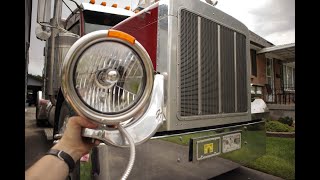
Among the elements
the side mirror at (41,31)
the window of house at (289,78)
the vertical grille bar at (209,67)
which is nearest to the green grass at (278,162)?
the window of house at (289,78)

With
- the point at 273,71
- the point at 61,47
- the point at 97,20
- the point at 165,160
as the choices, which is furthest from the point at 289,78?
the point at 61,47

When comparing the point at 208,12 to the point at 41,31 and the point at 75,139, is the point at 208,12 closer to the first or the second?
the point at 41,31

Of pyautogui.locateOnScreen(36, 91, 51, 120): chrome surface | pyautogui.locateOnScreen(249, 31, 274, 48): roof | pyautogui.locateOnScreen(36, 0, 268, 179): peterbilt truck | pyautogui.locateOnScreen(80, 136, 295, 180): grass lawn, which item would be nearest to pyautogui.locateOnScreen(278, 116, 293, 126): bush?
pyautogui.locateOnScreen(80, 136, 295, 180): grass lawn

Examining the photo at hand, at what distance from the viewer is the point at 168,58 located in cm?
174

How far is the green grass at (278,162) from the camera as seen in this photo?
3.24 meters

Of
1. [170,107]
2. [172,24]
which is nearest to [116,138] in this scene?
[170,107]

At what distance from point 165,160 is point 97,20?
2.00 meters

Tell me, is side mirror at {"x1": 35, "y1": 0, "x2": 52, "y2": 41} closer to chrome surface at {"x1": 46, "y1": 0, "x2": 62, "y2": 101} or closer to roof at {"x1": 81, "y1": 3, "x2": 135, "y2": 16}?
chrome surface at {"x1": 46, "y1": 0, "x2": 62, "y2": 101}

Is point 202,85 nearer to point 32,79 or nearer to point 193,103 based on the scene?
point 193,103

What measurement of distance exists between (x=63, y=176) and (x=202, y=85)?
4.01ft

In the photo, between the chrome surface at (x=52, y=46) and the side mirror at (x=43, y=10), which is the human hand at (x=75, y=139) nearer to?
the side mirror at (x=43, y=10)

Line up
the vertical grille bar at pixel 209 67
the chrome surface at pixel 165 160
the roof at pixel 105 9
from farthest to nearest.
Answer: the roof at pixel 105 9 → the vertical grille bar at pixel 209 67 → the chrome surface at pixel 165 160

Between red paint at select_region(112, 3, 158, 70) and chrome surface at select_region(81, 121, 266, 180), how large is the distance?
564 mm

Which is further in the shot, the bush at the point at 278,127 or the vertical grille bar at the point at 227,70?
the bush at the point at 278,127
